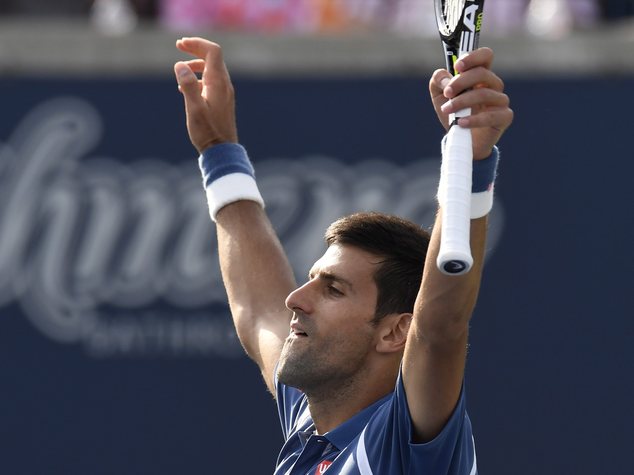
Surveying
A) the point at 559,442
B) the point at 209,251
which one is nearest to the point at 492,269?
the point at 559,442

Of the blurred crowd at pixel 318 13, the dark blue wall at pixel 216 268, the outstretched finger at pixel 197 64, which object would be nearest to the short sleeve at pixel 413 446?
the outstretched finger at pixel 197 64

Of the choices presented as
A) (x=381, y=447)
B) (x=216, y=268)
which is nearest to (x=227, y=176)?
(x=381, y=447)

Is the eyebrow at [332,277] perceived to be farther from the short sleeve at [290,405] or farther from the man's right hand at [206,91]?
the man's right hand at [206,91]

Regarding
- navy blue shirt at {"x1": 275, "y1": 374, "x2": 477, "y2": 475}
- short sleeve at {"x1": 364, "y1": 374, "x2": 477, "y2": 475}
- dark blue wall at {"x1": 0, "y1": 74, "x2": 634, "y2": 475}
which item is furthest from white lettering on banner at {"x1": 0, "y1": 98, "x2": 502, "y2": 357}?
short sleeve at {"x1": 364, "y1": 374, "x2": 477, "y2": 475}

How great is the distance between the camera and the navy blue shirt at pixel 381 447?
316cm

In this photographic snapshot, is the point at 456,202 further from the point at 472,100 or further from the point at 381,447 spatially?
the point at 381,447

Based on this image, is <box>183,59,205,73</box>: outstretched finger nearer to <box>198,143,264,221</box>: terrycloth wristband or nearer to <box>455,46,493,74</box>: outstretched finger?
<box>198,143,264,221</box>: terrycloth wristband

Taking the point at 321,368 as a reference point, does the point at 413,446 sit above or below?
below

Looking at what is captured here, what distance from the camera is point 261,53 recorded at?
7.49 metres

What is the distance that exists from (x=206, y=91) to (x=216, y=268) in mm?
3271

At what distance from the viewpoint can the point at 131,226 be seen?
742 centimetres

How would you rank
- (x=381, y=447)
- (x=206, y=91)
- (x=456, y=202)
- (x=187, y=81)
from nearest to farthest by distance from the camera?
1. (x=456, y=202)
2. (x=381, y=447)
3. (x=187, y=81)
4. (x=206, y=91)

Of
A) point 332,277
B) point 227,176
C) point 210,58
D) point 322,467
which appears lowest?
point 322,467

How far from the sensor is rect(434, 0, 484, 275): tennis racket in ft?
8.95
